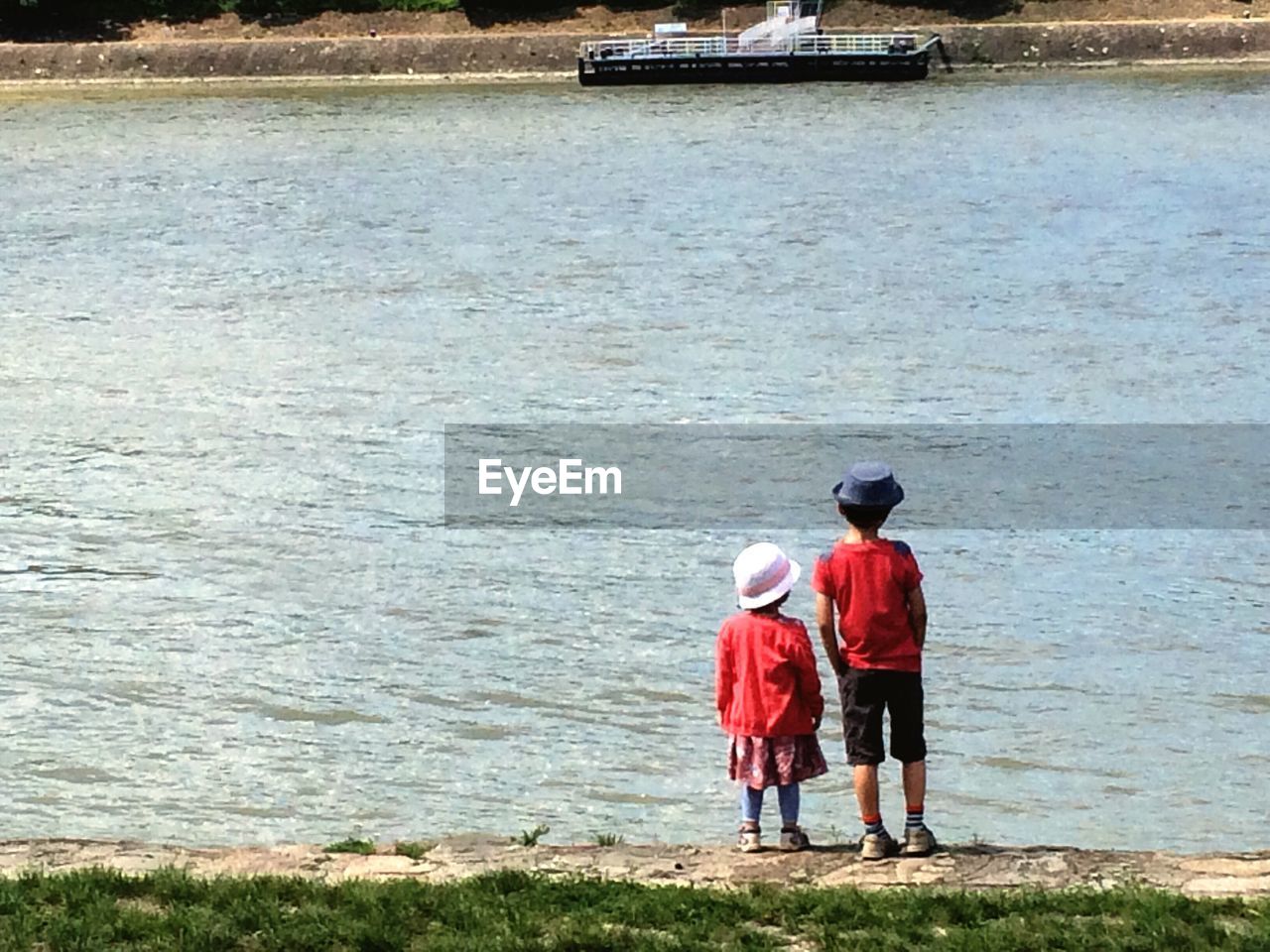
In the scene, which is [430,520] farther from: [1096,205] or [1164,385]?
[1096,205]

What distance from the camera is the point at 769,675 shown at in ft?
27.9

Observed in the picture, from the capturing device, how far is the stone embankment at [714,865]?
8.08 meters

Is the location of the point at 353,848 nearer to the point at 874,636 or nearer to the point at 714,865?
the point at 714,865

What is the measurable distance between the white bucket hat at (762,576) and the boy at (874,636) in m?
0.21

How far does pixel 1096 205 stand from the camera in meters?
37.7

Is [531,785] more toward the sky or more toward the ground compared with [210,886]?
more toward the ground

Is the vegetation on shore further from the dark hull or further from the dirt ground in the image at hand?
the dark hull

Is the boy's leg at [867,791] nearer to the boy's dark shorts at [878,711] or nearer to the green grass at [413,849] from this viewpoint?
the boy's dark shorts at [878,711]

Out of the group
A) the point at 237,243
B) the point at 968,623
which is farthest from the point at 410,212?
the point at 968,623

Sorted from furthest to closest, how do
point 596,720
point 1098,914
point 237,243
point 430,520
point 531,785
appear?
point 237,243 < point 430,520 < point 596,720 < point 531,785 < point 1098,914

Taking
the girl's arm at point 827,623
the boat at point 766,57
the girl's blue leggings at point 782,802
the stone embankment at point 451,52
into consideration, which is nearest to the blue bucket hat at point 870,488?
the girl's arm at point 827,623

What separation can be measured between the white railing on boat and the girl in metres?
59.6

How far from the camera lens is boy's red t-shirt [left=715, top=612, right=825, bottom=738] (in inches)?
334

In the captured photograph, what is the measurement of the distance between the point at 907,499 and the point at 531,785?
24.0ft
